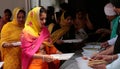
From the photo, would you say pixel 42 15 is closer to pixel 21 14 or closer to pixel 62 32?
pixel 21 14

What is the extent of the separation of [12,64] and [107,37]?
48.4 inches

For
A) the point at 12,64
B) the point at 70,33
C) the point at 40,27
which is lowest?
the point at 12,64

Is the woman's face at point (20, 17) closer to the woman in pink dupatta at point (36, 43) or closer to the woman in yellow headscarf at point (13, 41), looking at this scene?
the woman in yellow headscarf at point (13, 41)

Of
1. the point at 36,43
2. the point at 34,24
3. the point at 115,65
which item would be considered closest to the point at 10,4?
the point at 34,24

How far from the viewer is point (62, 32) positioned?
4504 mm

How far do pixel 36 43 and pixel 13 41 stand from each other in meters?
1.04

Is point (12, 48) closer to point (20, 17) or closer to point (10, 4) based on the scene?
point (20, 17)

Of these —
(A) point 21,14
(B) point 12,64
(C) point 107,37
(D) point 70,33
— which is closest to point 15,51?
(B) point 12,64

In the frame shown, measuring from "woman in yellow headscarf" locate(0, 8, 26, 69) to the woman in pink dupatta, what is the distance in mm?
832

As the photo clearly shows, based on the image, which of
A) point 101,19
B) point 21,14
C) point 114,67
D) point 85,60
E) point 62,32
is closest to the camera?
point 114,67

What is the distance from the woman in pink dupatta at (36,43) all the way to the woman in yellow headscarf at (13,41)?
83cm

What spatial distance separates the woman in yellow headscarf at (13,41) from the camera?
13.6 ft

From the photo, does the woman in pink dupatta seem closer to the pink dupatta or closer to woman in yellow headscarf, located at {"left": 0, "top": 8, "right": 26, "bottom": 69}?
the pink dupatta

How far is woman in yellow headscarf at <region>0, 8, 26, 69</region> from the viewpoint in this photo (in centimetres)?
414
